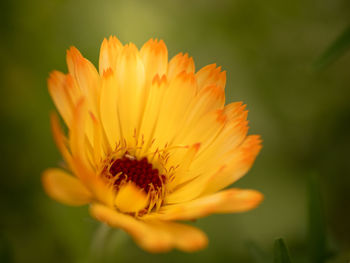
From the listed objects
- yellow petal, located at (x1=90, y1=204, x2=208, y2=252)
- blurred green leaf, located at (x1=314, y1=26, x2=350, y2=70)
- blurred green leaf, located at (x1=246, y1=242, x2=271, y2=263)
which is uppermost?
blurred green leaf, located at (x1=314, y1=26, x2=350, y2=70)

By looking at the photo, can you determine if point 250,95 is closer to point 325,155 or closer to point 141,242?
point 325,155

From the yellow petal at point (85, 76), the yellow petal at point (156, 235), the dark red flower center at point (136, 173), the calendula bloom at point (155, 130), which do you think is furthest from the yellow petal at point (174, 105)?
the yellow petal at point (156, 235)

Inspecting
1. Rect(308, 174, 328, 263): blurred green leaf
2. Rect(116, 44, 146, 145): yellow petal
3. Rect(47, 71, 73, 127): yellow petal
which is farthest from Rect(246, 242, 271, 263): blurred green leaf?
Rect(47, 71, 73, 127): yellow petal

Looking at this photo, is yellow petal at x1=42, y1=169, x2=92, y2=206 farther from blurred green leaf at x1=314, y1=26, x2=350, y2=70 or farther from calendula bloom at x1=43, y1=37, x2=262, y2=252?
blurred green leaf at x1=314, y1=26, x2=350, y2=70

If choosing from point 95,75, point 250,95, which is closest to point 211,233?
point 250,95

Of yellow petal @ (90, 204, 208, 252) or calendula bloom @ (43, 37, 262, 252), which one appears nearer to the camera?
yellow petal @ (90, 204, 208, 252)

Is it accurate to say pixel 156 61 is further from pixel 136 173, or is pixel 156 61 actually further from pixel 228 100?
pixel 228 100

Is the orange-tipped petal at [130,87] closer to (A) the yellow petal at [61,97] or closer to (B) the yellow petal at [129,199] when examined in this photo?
(A) the yellow petal at [61,97]
